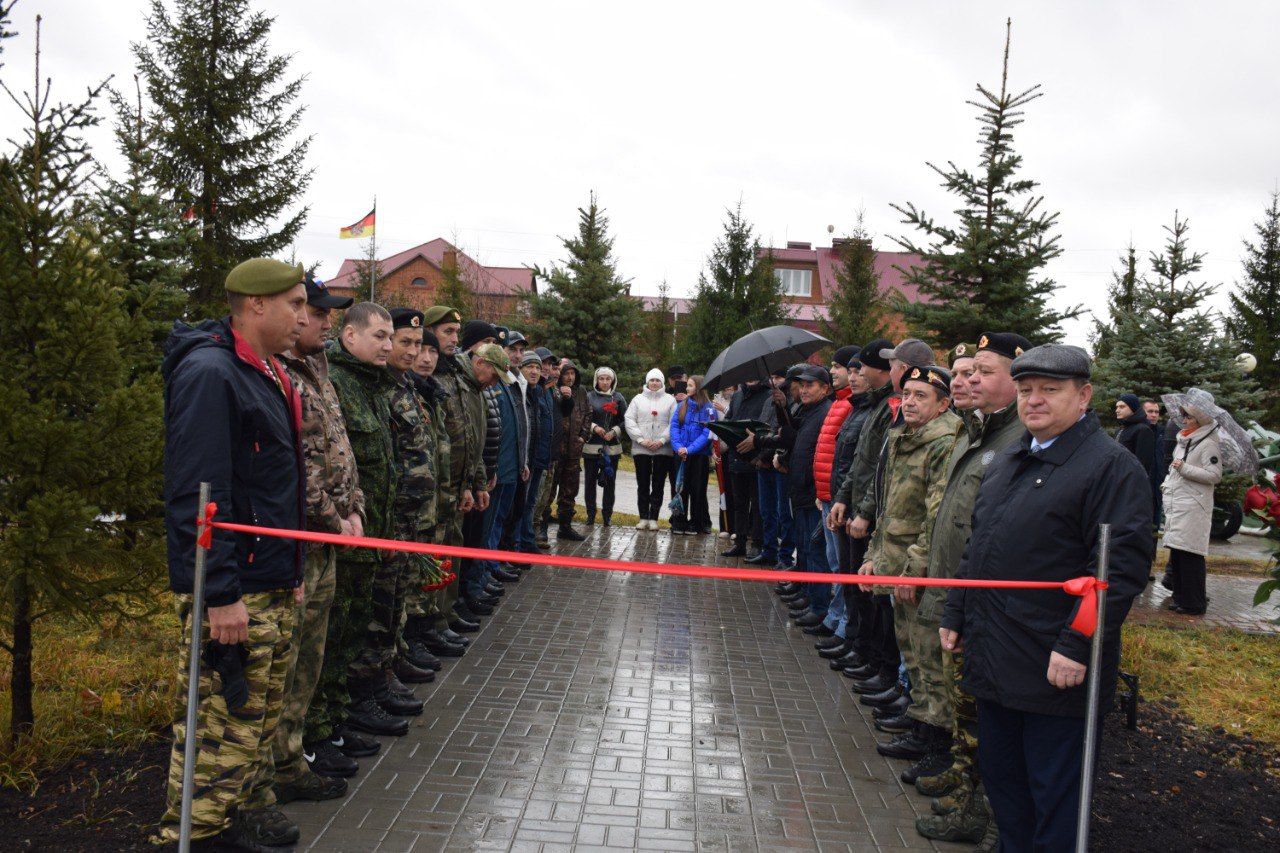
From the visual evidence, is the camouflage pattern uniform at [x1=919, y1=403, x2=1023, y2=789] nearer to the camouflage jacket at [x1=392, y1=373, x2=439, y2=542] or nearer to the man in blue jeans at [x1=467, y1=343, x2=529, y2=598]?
the camouflage jacket at [x1=392, y1=373, x2=439, y2=542]

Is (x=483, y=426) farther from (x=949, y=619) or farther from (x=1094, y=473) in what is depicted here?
(x=1094, y=473)

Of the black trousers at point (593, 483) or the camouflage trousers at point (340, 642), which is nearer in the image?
the camouflage trousers at point (340, 642)

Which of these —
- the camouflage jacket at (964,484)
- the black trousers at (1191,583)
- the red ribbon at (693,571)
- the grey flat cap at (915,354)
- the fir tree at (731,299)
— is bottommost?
the black trousers at (1191,583)

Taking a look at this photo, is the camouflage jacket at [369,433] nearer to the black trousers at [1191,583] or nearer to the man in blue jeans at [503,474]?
the man in blue jeans at [503,474]

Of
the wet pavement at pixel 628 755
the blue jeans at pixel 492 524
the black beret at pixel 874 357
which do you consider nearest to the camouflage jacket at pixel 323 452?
the wet pavement at pixel 628 755

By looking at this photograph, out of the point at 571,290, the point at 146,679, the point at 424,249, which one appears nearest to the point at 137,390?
the point at 146,679

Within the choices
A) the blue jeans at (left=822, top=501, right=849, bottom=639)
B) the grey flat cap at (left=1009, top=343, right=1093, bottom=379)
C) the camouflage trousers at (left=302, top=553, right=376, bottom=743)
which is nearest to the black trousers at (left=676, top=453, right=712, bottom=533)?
the blue jeans at (left=822, top=501, right=849, bottom=639)

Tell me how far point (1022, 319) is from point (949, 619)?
28.4 feet

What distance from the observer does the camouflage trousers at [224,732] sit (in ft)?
11.8

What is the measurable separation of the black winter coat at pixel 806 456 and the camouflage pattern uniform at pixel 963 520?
13.9ft

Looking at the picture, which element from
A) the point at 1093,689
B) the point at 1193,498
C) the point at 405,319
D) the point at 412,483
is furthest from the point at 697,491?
the point at 1093,689

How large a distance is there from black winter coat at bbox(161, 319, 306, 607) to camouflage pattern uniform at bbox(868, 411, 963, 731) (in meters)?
3.27

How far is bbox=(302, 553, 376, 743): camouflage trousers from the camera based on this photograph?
476 centimetres

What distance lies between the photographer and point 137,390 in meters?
4.45
